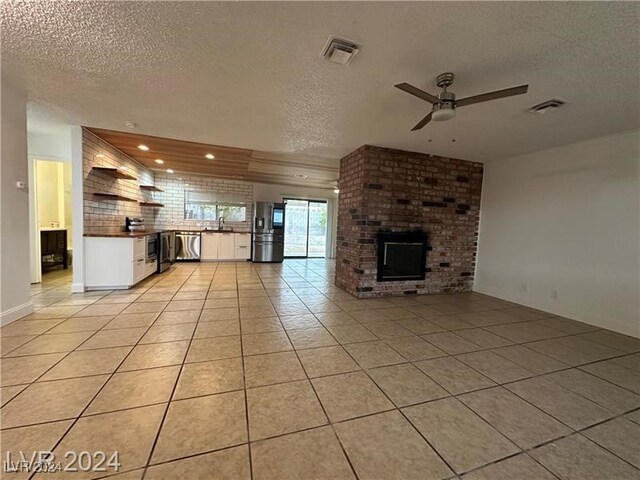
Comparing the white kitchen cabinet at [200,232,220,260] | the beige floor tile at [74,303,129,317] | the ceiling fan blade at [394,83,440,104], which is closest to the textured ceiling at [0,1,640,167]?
the ceiling fan blade at [394,83,440,104]

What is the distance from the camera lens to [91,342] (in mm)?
2264

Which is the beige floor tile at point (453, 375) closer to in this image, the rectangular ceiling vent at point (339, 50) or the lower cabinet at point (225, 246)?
the rectangular ceiling vent at point (339, 50)

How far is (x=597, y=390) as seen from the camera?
1.88m

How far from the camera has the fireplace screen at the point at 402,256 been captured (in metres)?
4.08

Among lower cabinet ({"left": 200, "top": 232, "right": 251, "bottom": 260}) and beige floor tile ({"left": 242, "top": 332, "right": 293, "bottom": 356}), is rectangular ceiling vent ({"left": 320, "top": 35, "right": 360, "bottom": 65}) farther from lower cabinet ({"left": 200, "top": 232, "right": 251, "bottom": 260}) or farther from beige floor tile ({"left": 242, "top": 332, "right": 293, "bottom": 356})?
lower cabinet ({"left": 200, "top": 232, "right": 251, "bottom": 260})

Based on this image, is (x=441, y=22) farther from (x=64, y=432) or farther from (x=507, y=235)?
(x=507, y=235)

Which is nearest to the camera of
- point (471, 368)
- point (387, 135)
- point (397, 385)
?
point (397, 385)

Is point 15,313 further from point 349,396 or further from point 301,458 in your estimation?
point 349,396

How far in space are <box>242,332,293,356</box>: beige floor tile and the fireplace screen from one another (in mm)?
2112

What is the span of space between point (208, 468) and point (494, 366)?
7.17ft

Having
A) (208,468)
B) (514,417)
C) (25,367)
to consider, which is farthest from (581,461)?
(25,367)

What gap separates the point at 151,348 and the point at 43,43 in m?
2.41

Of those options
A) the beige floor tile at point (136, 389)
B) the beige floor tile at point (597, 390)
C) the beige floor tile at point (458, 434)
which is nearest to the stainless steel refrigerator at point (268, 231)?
the beige floor tile at point (136, 389)

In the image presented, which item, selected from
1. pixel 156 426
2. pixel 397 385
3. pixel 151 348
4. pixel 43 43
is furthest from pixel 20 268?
pixel 397 385
